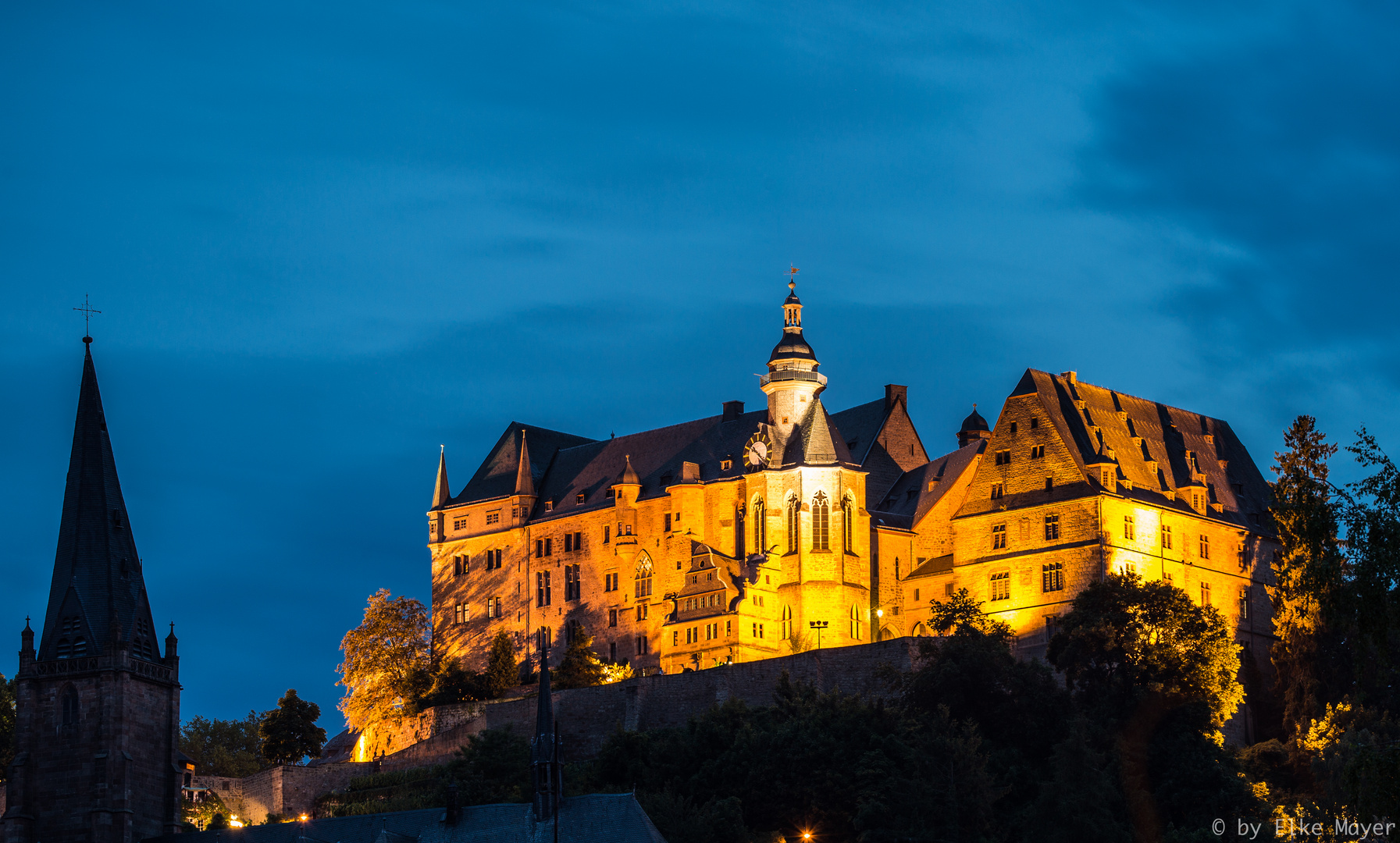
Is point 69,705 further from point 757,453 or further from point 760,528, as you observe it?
point 757,453

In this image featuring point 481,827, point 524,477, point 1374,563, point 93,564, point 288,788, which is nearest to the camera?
point 1374,563

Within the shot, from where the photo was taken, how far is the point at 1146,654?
269ft

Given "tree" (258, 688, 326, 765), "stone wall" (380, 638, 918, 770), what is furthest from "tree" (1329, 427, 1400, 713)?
"tree" (258, 688, 326, 765)

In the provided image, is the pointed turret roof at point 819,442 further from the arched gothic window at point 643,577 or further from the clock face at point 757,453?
the arched gothic window at point 643,577

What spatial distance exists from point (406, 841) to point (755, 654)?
33.4m

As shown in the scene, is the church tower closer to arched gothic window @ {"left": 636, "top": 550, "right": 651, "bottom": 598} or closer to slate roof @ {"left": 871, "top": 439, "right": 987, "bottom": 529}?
arched gothic window @ {"left": 636, "top": 550, "right": 651, "bottom": 598}

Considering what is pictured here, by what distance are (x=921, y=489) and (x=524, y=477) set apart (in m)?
25.1

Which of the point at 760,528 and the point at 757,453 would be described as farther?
the point at 757,453

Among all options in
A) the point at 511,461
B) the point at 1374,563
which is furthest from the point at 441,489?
the point at 1374,563

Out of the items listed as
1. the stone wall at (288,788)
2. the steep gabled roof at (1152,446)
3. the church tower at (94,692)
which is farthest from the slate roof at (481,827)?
the steep gabled roof at (1152,446)

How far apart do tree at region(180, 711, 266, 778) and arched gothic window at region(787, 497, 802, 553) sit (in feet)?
122

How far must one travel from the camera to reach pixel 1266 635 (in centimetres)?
9769

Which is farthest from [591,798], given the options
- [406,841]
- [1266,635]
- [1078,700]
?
[1266,635]

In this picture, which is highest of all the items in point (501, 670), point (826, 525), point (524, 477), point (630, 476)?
point (524, 477)
